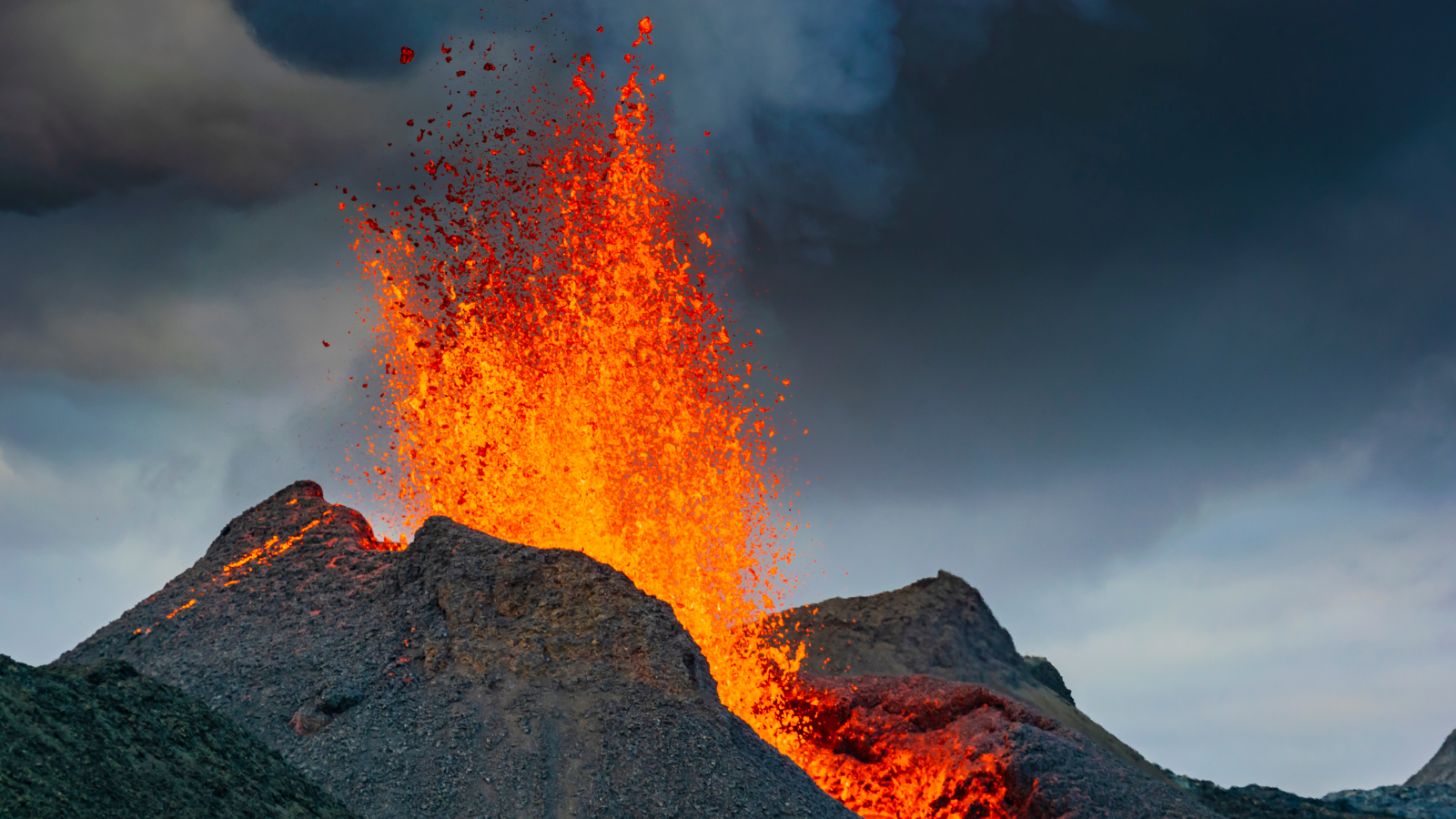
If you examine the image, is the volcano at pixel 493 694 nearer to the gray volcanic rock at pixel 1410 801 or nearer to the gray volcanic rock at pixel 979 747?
the gray volcanic rock at pixel 979 747

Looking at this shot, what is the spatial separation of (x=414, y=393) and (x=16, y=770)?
47.4ft

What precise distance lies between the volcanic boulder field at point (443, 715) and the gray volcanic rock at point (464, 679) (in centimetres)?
4

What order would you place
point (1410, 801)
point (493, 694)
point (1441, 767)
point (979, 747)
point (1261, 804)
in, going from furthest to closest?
point (1441, 767), point (1410, 801), point (1261, 804), point (979, 747), point (493, 694)

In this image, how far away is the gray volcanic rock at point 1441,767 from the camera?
41875mm

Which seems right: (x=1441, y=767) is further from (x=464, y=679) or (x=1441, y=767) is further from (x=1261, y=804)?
(x=464, y=679)

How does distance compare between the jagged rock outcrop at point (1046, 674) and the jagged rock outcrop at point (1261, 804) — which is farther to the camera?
the jagged rock outcrop at point (1046, 674)

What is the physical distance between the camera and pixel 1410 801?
3422 centimetres

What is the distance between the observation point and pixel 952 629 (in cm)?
4338

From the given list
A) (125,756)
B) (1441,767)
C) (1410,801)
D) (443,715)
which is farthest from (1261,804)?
(125,756)

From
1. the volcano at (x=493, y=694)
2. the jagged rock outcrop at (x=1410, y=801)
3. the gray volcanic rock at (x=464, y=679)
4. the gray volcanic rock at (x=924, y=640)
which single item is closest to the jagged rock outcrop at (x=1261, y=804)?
the jagged rock outcrop at (x=1410, y=801)

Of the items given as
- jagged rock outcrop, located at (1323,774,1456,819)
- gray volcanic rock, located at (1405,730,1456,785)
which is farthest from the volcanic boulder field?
gray volcanic rock, located at (1405,730,1456,785)

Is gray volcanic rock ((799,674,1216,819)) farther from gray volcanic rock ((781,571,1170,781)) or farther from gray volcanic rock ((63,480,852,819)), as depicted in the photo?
gray volcanic rock ((781,571,1170,781))

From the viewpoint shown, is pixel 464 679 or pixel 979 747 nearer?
pixel 464 679

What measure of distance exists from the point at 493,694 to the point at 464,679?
574 mm
